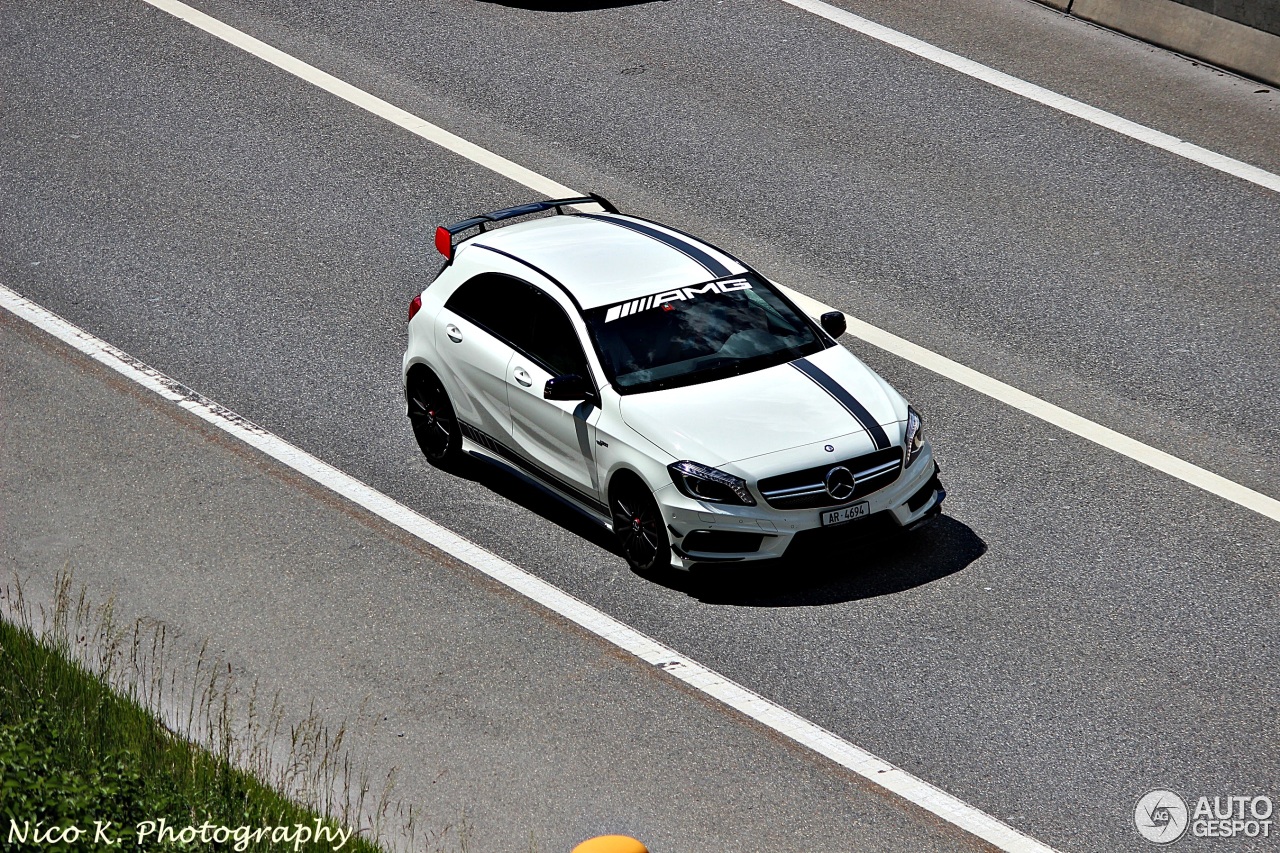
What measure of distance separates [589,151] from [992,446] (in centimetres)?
559

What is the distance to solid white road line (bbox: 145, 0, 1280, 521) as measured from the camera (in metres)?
10.8

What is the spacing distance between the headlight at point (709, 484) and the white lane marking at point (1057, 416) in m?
3.07

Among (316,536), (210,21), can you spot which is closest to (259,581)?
(316,536)

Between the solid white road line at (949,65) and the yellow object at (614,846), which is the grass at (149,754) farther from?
the solid white road line at (949,65)

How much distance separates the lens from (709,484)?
9.35 metres

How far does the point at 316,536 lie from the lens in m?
10.3

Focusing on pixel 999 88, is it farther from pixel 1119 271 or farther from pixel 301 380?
pixel 301 380

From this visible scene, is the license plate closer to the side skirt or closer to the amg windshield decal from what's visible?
the side skirt

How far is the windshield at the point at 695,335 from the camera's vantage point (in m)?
9.99

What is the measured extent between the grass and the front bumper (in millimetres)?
2319

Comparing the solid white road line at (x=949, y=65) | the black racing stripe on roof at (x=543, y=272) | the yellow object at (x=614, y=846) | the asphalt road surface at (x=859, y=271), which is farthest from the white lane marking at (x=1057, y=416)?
the yellow object at (x=614, y=846)

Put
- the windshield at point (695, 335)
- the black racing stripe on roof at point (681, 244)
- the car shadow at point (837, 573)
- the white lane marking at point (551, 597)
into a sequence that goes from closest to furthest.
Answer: the white lane marking at point (551, 597)
the car shadow at point (837, 573)
the windshield at point (695, 335)
the black racing stripe on roof at point (681, 244)
